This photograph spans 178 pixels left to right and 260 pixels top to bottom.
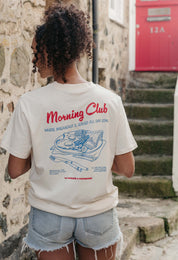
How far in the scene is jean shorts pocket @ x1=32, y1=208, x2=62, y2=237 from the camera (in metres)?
1.55

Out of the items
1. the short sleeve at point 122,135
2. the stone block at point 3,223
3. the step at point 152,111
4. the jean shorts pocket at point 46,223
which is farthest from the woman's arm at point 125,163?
the step at point 152,111

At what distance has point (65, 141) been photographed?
1.54 metres

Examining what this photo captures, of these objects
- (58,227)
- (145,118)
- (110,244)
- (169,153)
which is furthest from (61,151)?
(145,118)

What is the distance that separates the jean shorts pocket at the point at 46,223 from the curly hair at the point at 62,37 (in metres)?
0.49

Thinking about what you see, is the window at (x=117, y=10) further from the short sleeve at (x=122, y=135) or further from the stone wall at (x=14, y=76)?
the short sleeve at (x=122, y=135)

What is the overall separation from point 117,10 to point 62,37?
230 inches

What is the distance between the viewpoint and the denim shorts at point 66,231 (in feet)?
5.10

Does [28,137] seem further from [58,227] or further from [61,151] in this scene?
[58,227]

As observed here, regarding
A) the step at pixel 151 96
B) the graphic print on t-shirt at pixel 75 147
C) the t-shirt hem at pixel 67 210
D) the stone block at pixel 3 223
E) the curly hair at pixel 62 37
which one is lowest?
the stone block at pixel 3 223

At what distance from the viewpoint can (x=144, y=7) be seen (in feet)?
24.7

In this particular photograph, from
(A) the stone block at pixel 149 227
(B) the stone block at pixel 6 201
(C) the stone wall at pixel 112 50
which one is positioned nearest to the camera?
(B) the stone block at pixel 6 201

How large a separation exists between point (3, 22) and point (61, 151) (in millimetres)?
1132

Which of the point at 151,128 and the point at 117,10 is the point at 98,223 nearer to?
the point at 151,128

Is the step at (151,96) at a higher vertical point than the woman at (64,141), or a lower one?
lower
